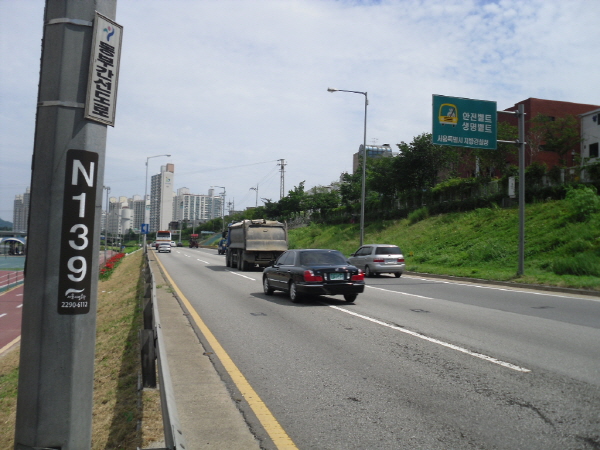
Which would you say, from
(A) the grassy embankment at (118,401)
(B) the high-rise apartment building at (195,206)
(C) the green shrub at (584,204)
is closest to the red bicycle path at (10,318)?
(A) the grassy embankment at (118,401)

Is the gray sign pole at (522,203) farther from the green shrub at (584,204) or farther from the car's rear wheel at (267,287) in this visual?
the car's rear wheel at (267,287)

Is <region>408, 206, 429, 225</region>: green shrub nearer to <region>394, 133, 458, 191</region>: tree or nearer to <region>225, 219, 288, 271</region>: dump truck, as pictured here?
<region>394, 133, 458, 191</region>: tree

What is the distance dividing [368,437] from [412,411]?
839mm

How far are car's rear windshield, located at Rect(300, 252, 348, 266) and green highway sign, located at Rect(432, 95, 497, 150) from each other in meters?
7.67

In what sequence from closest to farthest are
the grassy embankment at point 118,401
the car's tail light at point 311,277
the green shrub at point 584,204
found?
the grassy embankment at point 118,401
the car's tail light at point 311,277
the green shrub at point 584,204

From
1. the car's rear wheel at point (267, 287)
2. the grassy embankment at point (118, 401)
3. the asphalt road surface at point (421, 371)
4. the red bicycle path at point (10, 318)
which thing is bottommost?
the red bicycle path at point (10, 318)

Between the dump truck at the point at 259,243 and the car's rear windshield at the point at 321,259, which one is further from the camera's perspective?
the dump truck at the point at 259,243

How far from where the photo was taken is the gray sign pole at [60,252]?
2625 millimetres

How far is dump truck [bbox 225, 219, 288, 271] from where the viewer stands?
27.8 metres

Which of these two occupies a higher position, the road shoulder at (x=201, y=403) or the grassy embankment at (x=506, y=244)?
the grassy embankment at (x=506, y=244)

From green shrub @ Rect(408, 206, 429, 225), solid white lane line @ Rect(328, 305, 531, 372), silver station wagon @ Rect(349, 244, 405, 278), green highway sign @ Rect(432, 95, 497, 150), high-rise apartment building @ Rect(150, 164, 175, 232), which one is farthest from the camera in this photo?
high-rise apartment building @ Rect(150, 164, 175, 232)

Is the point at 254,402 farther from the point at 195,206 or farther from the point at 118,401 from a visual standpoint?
the point at 195,206

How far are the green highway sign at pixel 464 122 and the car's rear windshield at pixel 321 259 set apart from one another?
7.67 metres

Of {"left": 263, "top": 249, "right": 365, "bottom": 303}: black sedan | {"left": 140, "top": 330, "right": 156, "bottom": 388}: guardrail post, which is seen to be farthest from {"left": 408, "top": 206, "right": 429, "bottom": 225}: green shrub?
{"left": 140, "top": 330, "right": 156, "bottom": 388}: guardrail post
